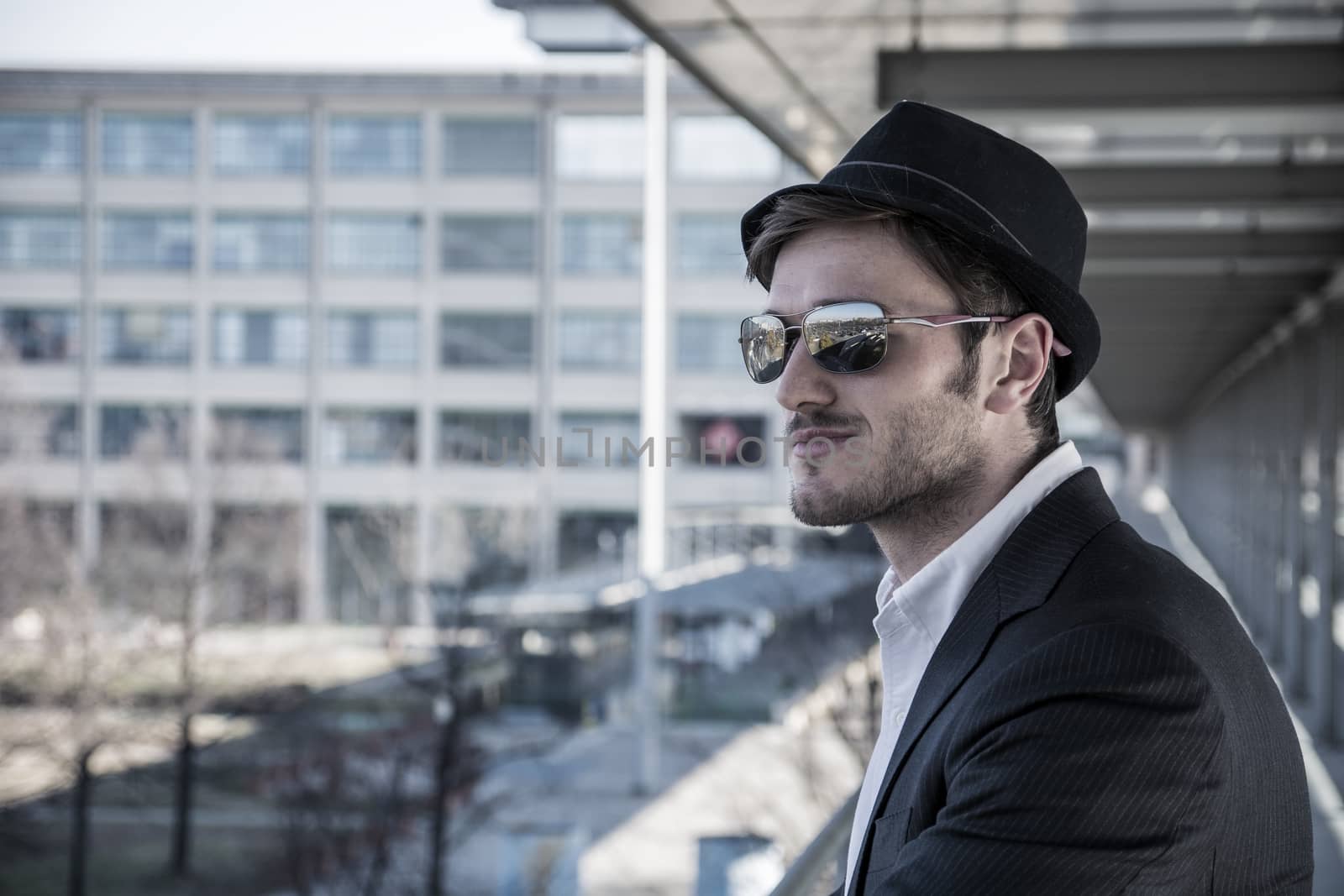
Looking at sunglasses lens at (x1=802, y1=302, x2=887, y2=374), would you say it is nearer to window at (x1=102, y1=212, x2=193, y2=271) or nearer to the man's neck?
the man's neck

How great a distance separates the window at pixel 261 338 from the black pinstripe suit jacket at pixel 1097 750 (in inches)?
1491

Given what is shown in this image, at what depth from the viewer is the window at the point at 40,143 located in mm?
38344

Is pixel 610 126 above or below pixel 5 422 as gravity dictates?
above

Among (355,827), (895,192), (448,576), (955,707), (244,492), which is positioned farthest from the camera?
(244,492)

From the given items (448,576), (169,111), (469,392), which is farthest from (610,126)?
(448,576)

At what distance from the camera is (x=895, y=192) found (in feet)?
4.81

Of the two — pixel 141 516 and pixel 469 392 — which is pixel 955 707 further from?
pixel 469 392

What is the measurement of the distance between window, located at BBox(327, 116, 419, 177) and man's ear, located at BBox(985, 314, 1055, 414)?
36.5 meters

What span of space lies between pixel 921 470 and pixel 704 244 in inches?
1203

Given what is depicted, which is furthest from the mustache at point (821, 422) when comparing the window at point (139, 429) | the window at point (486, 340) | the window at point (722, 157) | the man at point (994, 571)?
the window at point (486, 340)

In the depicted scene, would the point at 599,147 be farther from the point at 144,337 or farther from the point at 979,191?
the point at 979,191

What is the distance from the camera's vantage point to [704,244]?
104ft

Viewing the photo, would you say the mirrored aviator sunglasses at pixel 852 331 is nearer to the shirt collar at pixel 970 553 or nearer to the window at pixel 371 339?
the shirt collar at pixel 970 553

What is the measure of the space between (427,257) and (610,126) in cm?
605
